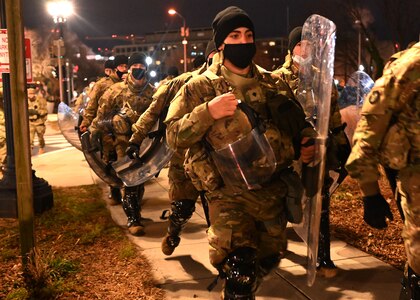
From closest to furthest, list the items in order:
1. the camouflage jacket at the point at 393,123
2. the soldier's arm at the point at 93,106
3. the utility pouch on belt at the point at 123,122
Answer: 1. the camouflage jacket at the point at 393,123
2. the utility pouch on belt at the point at 123,122
3. the soldier's arm at the point at 93,106

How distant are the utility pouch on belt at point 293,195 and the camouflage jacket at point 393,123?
59 cm

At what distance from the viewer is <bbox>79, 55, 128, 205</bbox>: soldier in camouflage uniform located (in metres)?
7.10

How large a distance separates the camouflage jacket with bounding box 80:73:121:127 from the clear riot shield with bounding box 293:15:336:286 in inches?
173

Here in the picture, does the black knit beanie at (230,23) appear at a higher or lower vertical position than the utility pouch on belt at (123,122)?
higher

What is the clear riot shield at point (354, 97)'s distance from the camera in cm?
732

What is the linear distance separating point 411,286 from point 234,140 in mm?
1219

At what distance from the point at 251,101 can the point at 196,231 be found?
3048 millimetres

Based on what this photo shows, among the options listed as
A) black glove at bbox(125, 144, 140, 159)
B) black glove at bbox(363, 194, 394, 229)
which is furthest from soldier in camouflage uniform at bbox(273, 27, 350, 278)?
black glove at bbox(125, 144, 140, 159)

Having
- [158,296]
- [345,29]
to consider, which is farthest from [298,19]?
[158,296]

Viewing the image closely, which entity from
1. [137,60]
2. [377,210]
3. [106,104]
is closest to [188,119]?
[377,210]

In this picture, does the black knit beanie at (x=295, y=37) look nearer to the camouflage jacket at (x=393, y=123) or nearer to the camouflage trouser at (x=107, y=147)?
the camouflage jacket at (x=393, y=123)

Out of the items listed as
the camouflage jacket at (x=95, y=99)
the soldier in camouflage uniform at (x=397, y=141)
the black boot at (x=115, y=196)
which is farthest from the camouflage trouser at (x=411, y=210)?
the black boot at (x=115, y=196)

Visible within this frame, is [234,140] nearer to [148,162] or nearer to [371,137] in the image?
[371,137]

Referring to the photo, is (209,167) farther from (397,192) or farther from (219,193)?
(397,192)
